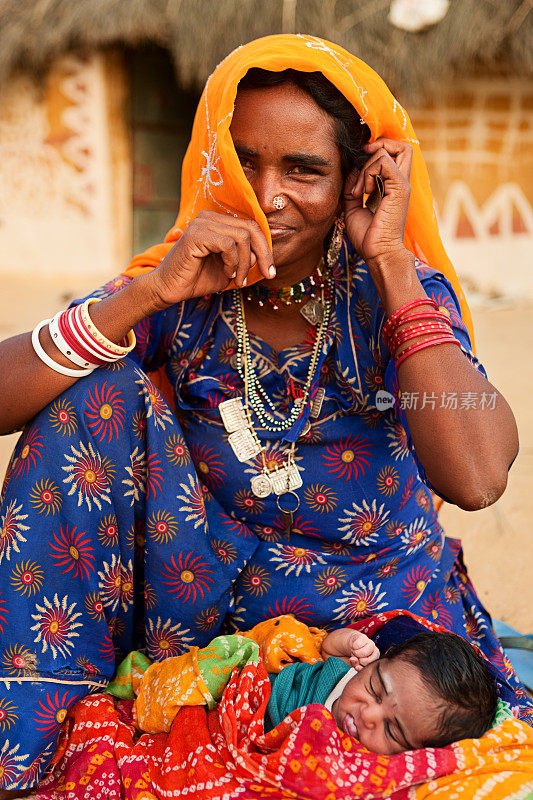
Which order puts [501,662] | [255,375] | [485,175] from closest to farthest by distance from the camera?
[255,375]
[501,662]
[485,175]

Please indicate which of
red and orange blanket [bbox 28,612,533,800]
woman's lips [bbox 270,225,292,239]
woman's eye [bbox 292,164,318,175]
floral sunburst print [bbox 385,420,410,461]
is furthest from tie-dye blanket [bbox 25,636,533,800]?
woman's eye [bbox 292,164,318,175]

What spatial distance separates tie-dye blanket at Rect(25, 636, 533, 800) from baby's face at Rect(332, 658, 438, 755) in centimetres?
5

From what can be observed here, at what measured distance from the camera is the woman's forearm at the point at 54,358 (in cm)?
195

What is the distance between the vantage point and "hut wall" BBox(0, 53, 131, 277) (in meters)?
8.36

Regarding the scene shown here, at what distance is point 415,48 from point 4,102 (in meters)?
4.32

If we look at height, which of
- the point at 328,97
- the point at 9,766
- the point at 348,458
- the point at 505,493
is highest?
the point at 328,97

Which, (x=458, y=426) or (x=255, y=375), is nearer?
(x=458, y=426)

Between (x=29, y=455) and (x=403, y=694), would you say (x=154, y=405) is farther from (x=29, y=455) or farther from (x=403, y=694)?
(x=403, y=694)

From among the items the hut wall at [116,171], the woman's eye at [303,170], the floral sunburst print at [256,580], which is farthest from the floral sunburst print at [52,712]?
the hut wall at [116,171]

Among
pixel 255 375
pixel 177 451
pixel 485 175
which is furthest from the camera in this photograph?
pixel 485 175

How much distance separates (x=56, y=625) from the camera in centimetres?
192

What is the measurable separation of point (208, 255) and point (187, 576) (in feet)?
2.74

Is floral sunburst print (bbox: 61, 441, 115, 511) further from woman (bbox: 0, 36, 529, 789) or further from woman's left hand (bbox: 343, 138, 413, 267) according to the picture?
woman's left hand (bbox: 343, 138, 413, 267)

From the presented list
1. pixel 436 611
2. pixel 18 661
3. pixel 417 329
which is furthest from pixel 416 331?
pixel 18 661
